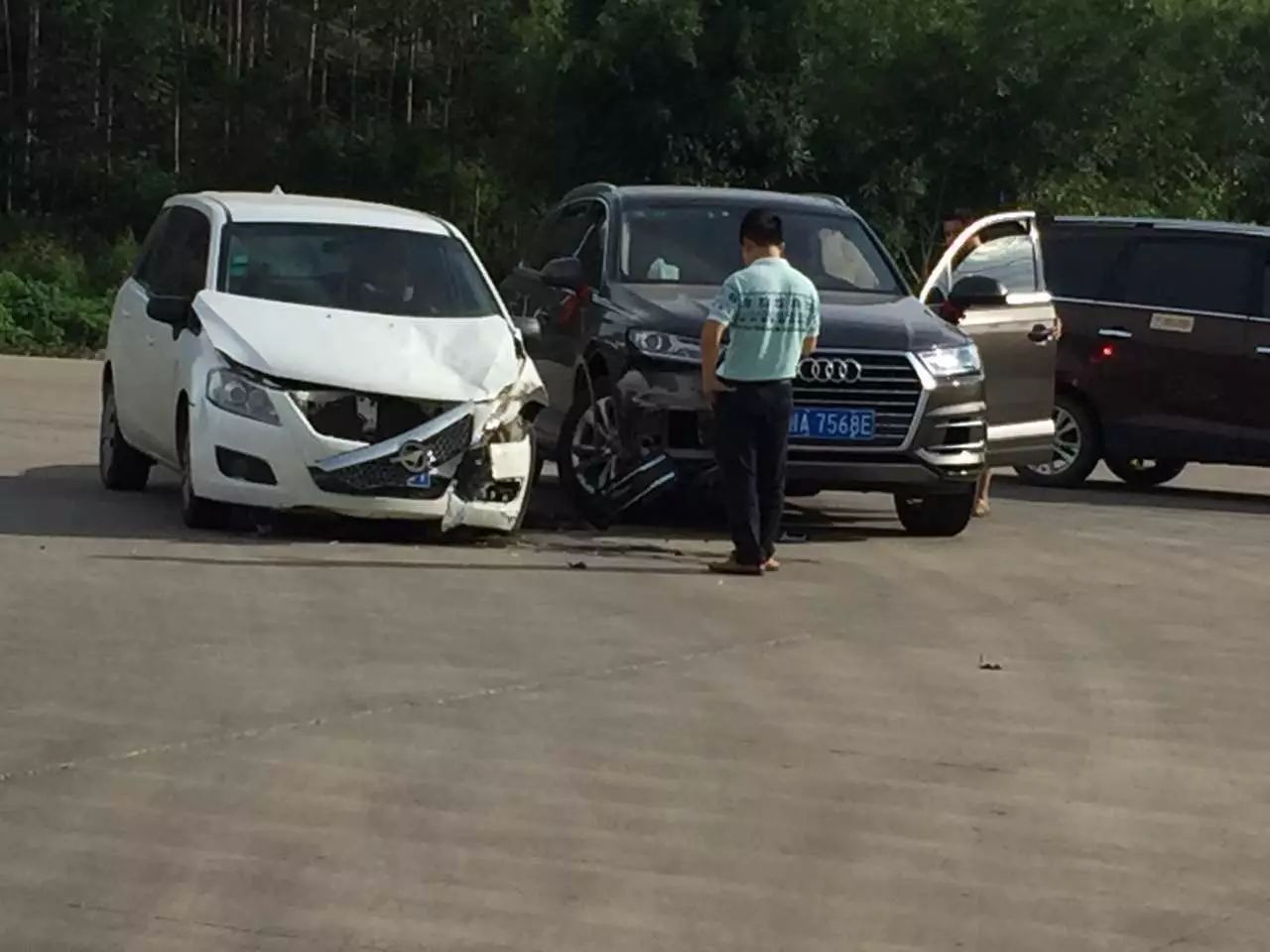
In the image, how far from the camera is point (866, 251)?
584 inches

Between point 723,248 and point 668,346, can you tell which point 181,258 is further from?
point 723,248

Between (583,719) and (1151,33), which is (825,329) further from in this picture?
(1151,33)

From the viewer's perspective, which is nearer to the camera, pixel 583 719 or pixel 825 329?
pixel 583 719

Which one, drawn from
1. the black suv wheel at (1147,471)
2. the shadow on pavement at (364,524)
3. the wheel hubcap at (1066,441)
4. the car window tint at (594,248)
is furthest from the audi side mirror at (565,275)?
the black suv wheel at (1147,471)

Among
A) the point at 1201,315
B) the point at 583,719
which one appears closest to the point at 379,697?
the point at 583,719

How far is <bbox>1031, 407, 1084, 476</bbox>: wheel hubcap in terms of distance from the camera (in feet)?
58.1

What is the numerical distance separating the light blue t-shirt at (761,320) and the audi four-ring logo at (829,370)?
1157 mm

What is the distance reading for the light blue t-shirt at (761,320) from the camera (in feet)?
38.7

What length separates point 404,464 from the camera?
12.2m

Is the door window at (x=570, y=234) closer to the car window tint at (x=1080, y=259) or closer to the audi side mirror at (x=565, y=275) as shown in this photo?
the audi side mirror at (x=565, y=275)

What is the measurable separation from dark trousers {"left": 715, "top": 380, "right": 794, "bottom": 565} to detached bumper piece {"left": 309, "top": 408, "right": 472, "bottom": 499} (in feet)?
4.24

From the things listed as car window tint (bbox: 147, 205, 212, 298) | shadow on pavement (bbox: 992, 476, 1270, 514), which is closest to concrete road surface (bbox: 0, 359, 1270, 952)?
car window tint (bbox: 147, 205, 212, 298)

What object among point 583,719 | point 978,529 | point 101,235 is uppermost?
point 583,719

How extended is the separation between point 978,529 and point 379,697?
6.71 meters
